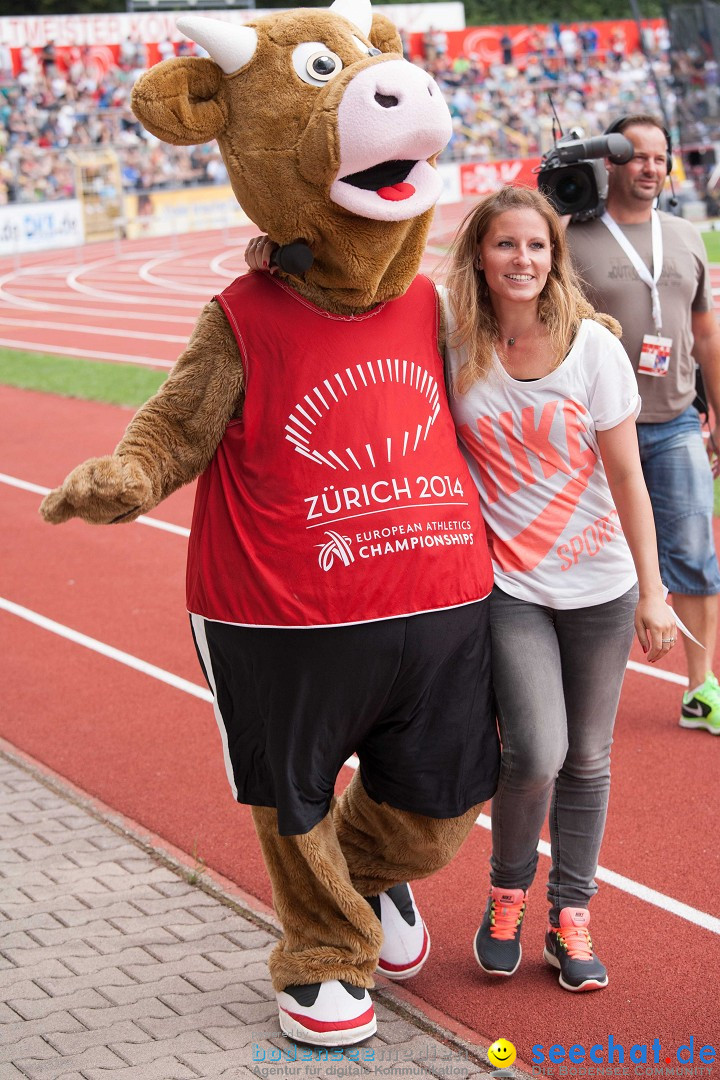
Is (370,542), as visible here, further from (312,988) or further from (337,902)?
(312,988)

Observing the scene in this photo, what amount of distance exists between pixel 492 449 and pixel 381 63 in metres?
0.96

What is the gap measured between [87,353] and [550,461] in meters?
13.0

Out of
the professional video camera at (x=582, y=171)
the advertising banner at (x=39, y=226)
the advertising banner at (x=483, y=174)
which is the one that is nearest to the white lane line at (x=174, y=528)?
the professional video camera at (x=582, y=171)

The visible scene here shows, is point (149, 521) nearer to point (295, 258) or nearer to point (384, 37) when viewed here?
point (384, 37)

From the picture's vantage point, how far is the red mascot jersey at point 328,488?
2.97 metres

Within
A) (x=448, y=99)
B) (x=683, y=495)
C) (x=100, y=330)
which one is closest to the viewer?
(x=683, y=495)

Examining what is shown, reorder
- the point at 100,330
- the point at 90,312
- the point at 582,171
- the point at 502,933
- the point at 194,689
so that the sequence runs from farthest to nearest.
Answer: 1. the point at 90,312
2. the point at 100,330
3. the point at 194,689
4. the point at 582,171
5. the point at 502,933

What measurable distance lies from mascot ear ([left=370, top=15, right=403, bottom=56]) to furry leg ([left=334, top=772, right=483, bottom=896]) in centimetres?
194

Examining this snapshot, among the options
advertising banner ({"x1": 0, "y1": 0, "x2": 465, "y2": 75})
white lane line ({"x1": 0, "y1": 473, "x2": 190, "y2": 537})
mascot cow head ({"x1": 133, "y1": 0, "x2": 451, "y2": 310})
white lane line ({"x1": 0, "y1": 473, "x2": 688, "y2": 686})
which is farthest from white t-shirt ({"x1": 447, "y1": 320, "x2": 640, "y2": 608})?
advertising banner ({"x1": 0, "y1": 0, "x2": 465, "y2": 75})

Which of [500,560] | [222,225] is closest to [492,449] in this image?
[500,560]

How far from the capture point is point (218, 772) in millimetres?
4996

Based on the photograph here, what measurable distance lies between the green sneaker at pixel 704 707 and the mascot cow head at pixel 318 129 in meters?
2.63

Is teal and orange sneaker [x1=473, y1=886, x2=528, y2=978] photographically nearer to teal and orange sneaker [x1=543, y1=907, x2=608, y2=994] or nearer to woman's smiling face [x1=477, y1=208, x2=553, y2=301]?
teal and orange sneaker [x1=543, y1=907, x2=608, y2=994]

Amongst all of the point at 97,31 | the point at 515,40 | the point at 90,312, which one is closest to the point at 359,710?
the point at 90,312
